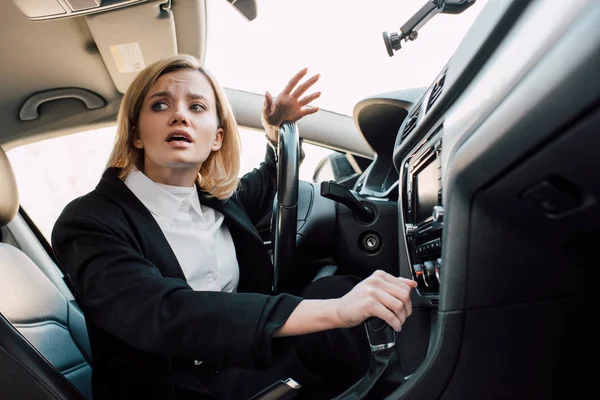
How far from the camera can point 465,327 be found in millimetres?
604

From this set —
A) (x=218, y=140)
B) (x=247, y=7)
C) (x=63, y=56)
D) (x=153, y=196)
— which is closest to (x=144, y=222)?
(x=153, y=196)

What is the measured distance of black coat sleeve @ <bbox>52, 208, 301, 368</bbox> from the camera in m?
0.68

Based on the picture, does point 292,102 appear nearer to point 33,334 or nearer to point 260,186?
point 260,186

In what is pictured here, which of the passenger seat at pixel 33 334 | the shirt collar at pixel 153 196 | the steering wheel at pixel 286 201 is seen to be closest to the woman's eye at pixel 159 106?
the shirt collar at pixel 153 196

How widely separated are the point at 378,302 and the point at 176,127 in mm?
630

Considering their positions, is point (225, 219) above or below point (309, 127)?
below

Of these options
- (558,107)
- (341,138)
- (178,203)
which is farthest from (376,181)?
(558,107)

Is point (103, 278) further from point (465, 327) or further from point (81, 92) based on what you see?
point (81, 92)

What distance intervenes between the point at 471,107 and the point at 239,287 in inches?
30.0

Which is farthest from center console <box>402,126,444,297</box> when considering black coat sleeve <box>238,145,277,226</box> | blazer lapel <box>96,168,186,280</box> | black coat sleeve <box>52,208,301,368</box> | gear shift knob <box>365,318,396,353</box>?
black coat sleeve <box>238,145,277,226</box>

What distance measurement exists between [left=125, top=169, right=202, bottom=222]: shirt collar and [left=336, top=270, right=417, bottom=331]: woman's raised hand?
54 cm

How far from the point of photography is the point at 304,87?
1.14 m

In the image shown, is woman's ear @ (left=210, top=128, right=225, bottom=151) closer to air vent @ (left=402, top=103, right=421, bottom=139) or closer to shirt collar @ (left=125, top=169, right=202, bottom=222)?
shirt collar @ (left=125, top=169, right=202, bottom=222)

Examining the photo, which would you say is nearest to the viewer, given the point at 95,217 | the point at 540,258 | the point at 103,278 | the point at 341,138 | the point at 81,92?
the point at 540,258
